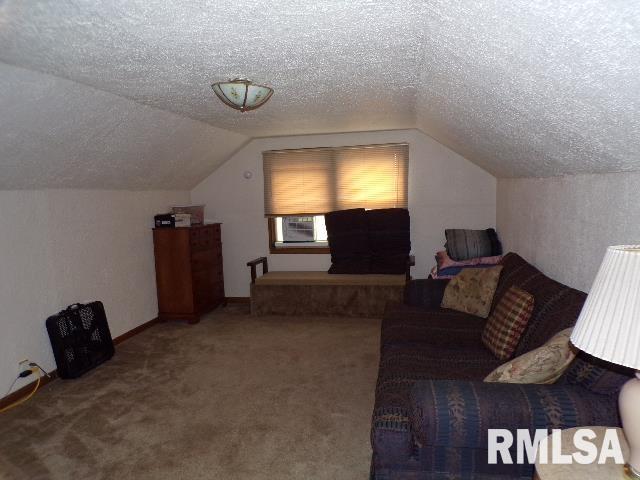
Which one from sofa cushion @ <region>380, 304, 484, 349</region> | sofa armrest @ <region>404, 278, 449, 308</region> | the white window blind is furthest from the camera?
the white window blind

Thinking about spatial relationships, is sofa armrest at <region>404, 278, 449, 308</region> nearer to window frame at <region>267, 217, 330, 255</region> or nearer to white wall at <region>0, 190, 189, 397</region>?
window frame at <region>267, 217, 330, 255</region>

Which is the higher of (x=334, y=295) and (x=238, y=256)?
(x=238, y=256)

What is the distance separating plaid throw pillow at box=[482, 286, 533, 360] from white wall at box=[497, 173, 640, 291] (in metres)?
0.34

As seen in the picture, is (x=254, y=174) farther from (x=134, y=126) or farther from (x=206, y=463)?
(x=206, y=463)

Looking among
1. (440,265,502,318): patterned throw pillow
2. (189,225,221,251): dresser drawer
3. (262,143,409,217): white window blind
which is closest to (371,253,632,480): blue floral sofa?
(440,265,502,318): patterned throw pillow

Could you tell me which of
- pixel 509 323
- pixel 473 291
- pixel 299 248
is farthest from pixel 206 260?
pixel 509 323

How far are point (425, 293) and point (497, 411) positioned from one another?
2.04 metres

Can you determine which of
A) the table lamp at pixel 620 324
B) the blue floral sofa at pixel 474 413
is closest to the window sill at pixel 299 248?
the blue floral sofa at pixel 474 413

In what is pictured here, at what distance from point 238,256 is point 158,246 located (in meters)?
1.14

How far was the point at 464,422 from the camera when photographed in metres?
1.60

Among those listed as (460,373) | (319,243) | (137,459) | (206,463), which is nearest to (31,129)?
(137,459)

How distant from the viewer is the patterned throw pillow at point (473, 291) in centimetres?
319

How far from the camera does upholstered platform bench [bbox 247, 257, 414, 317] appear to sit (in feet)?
15.5

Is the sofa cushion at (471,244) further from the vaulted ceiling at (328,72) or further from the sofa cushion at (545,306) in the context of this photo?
the sofa cushion at (545,306)
